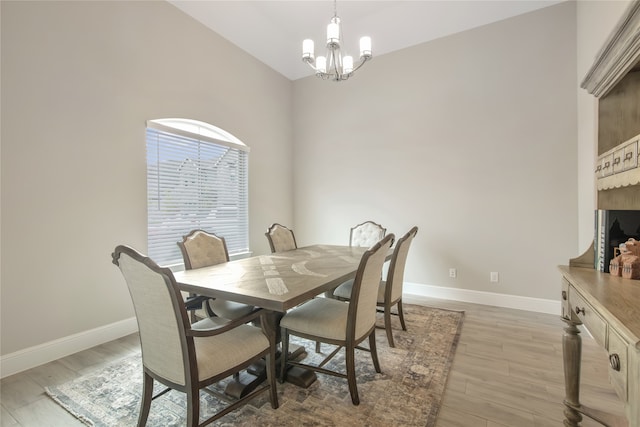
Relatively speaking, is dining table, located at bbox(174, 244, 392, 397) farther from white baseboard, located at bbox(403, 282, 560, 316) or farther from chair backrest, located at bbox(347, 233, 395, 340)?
white baseboard, located at bbox(403, 282, 560, 316)

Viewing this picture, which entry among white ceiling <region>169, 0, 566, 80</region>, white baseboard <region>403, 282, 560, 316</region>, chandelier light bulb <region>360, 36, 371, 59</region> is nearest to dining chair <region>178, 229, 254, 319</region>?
chandelier light bulb <region>360, 36, 371, 59</region>

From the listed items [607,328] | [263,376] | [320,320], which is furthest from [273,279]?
[607,328]

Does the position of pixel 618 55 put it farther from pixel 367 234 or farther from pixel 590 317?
pixel 367 234

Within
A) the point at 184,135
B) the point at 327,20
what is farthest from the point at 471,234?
the point at 184,135

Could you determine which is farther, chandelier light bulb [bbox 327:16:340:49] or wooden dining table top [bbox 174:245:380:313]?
chandelier light bulb [bbox 327:16:340:49]

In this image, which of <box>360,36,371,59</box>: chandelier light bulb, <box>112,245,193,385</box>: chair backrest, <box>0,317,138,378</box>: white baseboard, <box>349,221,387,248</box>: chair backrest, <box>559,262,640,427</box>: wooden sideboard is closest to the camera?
<box>559,262,640,427</box>: wooden sideboard

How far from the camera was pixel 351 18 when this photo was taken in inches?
141

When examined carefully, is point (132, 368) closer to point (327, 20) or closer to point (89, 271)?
point (89, 271)

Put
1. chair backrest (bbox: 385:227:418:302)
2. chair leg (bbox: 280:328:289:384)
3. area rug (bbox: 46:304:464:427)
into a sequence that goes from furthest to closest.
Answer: chair backrest (bbox: 385:227:418:302) < chair leg (bbox: 280:328:289:384) < area rug (bbox: 46:304:464:427)

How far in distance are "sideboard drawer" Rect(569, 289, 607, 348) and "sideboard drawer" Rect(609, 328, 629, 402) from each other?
6cm

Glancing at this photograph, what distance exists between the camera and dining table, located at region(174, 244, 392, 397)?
152 cm

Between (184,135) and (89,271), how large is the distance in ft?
5.54

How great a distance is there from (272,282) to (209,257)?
993 mm

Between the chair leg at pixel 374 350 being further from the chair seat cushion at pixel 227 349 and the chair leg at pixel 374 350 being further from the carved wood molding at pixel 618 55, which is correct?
the carved wood molding at pixel 618 55
